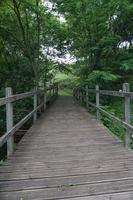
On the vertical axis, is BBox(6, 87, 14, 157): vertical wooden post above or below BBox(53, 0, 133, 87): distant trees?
below

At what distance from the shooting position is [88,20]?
12.4 meters

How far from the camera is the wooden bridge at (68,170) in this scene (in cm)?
297

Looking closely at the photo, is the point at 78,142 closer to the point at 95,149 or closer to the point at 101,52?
the point at 95,149

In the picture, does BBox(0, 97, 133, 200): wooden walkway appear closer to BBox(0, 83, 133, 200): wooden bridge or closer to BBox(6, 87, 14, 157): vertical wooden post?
BBox(0, 83, 133, 200): wooden bridge

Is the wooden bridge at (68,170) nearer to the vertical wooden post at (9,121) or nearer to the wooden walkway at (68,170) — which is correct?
the wooden walkway at (68,170)

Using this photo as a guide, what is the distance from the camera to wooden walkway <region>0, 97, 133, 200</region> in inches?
117

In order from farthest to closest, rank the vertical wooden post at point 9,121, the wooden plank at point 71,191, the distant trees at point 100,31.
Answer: the distant trees at point 100,31 < the vertical wooden post at point 9,121 < the wooden plank at point 71,191

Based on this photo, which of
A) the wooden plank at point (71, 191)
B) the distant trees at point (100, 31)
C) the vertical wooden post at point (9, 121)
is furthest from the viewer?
the distant trees at point (100, 31)

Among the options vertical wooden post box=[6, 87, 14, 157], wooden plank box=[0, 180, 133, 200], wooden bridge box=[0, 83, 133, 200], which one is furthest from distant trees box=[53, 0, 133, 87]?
wooden plank box=[0, 180, 133, 200]

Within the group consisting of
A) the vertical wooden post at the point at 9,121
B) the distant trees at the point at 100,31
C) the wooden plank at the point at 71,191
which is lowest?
the wooden plank at the point at 71,191

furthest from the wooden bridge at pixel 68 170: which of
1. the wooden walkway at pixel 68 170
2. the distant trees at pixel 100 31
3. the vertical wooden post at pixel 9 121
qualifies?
the distant trees at pixel 100 31

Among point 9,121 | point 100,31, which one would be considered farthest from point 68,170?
point 100,31

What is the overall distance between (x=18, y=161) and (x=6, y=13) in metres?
9.54

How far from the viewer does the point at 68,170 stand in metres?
3.70
